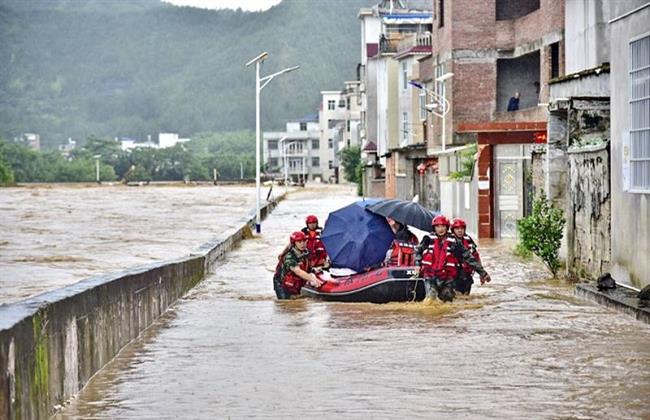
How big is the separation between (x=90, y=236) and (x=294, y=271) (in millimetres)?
25223

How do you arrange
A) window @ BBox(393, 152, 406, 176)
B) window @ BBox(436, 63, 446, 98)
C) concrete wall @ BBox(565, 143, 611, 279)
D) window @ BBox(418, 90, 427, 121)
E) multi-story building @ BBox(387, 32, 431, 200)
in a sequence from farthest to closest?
window @ BBox(393, 152, 406, 176) → multi-story building @ BBox(387, 32, 431, 200) → window @ BBox(418, 90, 427, 121) → window @ BBox(436, 63, 446, 98) → concrete wall @ BBox(565, 143, 611, 279)

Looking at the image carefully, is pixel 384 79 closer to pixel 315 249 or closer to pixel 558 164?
pixel 558 164

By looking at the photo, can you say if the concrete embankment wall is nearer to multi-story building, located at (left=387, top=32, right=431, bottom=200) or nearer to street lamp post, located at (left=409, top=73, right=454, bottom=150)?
street lamp post, located at (left=409, top=73, right=454, bottom=150)

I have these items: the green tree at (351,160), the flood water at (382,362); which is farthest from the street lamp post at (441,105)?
the green tree at (351,160)

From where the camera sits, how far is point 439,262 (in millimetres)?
19922

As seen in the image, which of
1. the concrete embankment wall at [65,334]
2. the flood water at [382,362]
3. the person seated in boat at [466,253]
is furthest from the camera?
the person seated in boat at [466,253]

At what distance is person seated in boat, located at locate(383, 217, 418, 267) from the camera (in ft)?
69.7

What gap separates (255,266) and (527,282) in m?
8.35

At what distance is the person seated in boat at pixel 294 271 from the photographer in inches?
835

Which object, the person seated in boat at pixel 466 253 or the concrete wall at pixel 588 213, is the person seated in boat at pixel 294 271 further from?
the concrete wall at pixel 588 213

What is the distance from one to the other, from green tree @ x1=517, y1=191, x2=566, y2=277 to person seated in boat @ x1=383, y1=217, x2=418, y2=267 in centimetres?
423

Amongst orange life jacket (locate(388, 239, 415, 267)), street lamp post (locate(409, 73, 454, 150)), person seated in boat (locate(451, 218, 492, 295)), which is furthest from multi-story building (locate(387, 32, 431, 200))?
person seated in boat (locate(451, 218, 492, 295))

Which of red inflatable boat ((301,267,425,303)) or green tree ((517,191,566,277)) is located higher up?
green tree ((517,191,566,277))

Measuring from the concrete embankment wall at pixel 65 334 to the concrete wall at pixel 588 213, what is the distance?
794 centimetres
